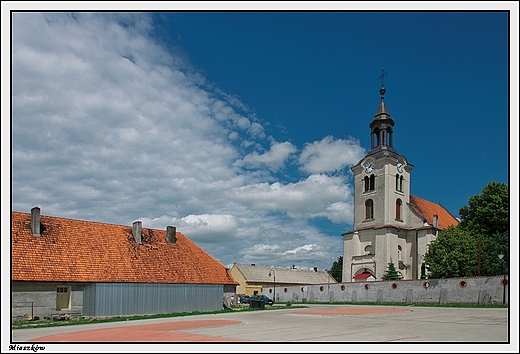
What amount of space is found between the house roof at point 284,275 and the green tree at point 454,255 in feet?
97.6

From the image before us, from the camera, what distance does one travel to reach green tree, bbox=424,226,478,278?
45219 mm

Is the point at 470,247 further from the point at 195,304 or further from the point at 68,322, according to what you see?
the point at 68,322

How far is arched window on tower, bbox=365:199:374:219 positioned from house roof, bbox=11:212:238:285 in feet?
94.3

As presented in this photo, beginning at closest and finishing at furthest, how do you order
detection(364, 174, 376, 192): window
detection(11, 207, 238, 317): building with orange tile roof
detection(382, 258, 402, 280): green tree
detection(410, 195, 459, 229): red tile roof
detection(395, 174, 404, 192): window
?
detection(11, 207, 238, 317): building with orange tile roof
detection(382, 258, 402, 280): green tree
detection(395, 174, 404, 192): window
detection(364, 174, 376, 192): window
detection(410, 195, 459, 229): red tile roof

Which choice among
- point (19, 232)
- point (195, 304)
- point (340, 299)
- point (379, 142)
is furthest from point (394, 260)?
point (19, 232)

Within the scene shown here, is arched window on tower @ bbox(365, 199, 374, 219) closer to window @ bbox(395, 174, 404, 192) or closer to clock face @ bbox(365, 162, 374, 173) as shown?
window @ bbox(395, 174, 404, 192)

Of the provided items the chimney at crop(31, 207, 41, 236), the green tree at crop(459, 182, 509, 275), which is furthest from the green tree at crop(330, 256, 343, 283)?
the chimney at crop(31, 207, 41, 236)

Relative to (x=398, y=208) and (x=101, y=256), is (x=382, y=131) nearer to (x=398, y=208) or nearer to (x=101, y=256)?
(x=398, y=208)

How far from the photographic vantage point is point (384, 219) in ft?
192

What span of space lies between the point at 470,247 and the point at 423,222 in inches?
537

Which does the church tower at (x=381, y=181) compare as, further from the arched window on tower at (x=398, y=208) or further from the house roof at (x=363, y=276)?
the house roof at (x=363, y=276)

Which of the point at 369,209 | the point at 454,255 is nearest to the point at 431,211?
the point at 369,209

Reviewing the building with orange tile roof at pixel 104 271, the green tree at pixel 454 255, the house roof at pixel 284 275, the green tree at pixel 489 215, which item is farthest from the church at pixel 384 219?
the building with orange tile roof at pixel 104 271

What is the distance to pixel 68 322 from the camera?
84.3 ft
